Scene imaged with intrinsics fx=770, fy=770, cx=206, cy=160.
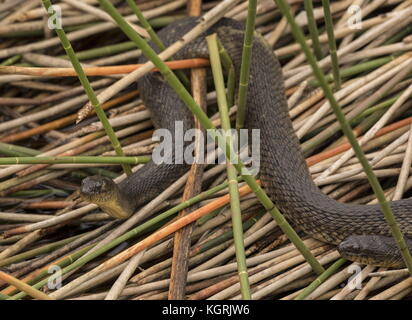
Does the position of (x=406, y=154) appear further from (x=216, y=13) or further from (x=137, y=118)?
(x=137, y=118)

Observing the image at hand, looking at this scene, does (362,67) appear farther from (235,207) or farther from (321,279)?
(235,207)

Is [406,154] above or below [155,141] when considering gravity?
below

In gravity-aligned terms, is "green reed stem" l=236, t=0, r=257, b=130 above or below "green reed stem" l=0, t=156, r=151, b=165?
above

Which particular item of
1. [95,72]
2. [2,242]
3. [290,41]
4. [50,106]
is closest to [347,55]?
[290,41]

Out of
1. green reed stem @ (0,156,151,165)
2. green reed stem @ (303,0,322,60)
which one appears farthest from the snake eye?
green reed stem @ (303,0,322,60)

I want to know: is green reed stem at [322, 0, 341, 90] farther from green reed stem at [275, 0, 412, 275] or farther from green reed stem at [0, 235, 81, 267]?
green reed stem at [0, 235, 81, 267]
